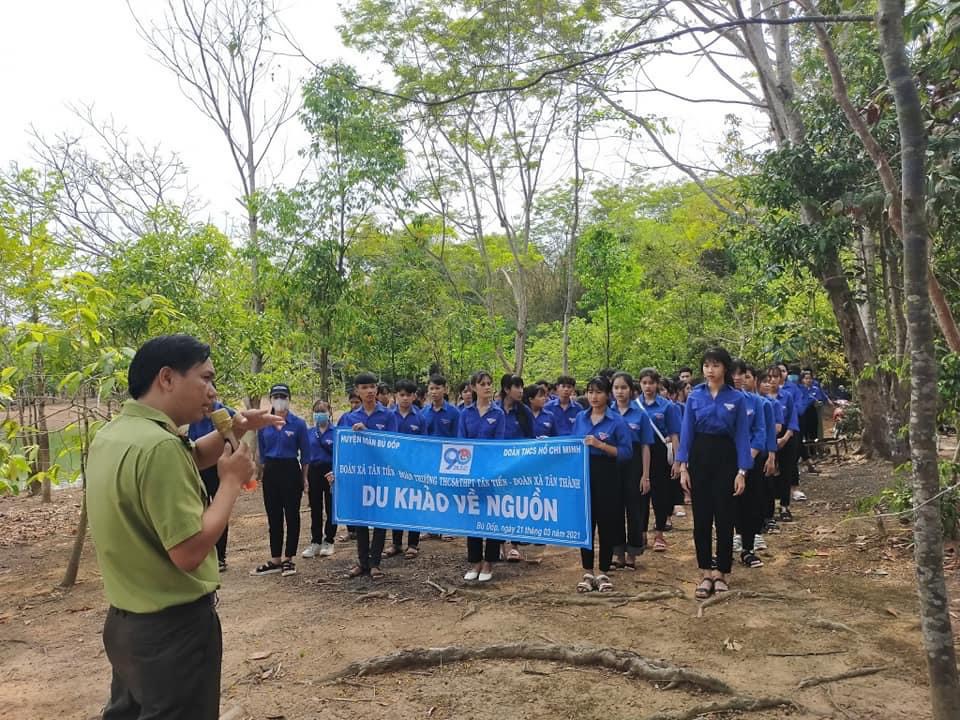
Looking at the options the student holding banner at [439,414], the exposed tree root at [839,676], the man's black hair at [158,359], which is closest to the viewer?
the man's black hair at [158,359]

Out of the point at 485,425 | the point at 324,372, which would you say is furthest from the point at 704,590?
the point at 324,372

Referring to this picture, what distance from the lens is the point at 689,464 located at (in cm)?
548

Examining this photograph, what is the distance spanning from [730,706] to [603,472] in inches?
90.3

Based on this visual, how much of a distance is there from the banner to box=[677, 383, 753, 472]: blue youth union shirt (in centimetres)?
91

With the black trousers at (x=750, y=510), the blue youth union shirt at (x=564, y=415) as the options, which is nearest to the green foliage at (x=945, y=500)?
the black trousers at (x=750, y=510)

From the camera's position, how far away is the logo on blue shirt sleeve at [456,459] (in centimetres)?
602

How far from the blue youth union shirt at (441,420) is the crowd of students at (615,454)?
1 centimetres

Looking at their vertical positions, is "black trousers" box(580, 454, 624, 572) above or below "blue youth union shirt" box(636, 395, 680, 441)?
below

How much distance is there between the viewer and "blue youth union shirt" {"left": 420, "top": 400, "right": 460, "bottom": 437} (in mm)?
7102

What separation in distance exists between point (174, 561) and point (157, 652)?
0.29 metres

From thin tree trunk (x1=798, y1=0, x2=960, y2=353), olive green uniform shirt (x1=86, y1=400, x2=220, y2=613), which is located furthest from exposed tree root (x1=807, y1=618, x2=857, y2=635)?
olive green uniform shirt (x1=86, y1=400, x2=220, y2=613)

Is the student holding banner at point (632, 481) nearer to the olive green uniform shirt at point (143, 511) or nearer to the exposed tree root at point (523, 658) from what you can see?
the exposed tree root at point (523, 658)

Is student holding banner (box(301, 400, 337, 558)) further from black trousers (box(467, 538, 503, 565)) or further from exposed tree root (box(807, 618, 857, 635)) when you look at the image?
exposed tree root (box(807, 618, 857, 635))

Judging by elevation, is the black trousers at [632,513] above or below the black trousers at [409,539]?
above
